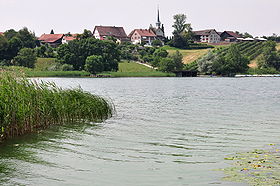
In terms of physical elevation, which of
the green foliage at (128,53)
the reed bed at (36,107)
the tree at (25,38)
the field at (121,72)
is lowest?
the reed bed at (36,107)

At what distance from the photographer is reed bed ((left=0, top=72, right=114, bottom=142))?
19031 millimetres

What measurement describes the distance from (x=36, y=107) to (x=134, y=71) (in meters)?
117

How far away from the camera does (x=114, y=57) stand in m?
136

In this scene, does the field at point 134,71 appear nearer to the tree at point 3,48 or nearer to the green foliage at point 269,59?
the green foliage at point 269,59

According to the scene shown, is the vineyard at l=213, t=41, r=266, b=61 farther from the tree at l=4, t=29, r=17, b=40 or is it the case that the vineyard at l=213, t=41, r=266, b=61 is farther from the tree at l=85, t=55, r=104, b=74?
the tree at l=4, t=29, r=17, b=40

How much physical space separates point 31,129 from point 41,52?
438 feet

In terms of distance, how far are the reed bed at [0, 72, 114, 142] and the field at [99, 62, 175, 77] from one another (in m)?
102

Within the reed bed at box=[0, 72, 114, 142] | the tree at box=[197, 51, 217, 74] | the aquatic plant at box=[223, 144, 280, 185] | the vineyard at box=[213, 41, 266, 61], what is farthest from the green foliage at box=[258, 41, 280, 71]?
the aquatic plant at box=[223, 144, 280, 185]

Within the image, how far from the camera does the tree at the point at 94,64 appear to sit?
12401 cm

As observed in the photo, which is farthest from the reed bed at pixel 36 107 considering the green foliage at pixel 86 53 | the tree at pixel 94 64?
the green foliage at pixel 86 53

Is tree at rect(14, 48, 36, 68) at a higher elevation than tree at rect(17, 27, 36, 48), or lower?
lower

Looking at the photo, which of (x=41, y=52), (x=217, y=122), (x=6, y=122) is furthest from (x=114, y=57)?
(x=6, y=122)

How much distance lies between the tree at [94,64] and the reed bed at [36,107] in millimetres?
95842

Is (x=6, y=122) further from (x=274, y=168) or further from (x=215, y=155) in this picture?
(x=274, y=168)
